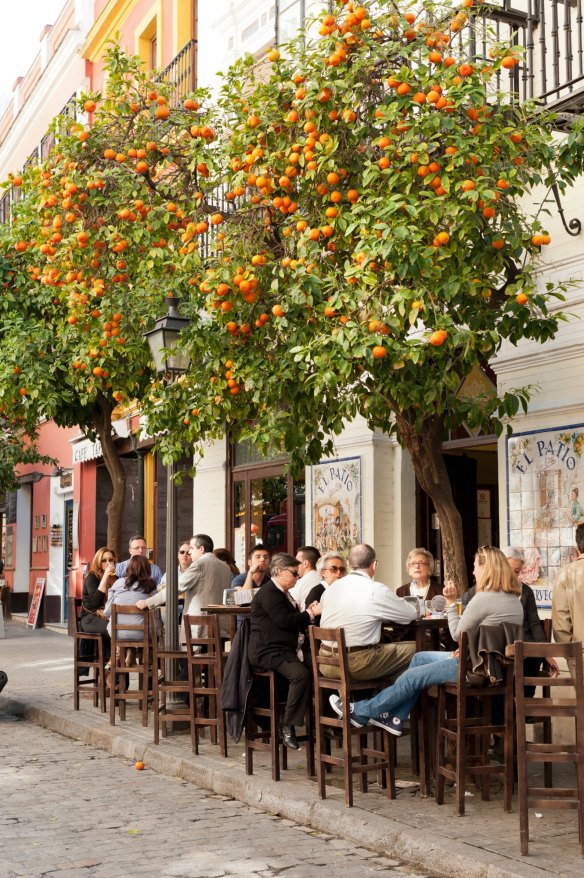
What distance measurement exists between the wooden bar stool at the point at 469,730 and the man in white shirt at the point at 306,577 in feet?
9.93

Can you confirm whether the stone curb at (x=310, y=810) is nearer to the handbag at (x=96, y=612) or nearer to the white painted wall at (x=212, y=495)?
the handbag at (x=96, y=612)

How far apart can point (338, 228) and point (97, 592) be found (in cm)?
544

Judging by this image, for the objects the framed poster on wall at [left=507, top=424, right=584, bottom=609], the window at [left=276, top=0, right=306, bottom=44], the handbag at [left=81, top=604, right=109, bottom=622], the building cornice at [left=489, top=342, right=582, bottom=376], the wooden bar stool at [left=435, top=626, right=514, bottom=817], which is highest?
the window at [left=276, top=0, right=306, bottom=44]

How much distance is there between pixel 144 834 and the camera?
651cm

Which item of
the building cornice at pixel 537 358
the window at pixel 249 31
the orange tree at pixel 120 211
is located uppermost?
the window at pixel 249 31

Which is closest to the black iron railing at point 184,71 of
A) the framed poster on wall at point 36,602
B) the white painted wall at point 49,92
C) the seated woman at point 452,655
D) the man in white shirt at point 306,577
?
the white painted wall at point 49,92

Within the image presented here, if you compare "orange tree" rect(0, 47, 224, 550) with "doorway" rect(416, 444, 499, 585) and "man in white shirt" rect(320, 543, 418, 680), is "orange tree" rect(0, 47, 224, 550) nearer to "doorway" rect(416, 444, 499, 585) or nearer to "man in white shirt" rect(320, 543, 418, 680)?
"man in white shirt" rect(320, 543, 418, 680)

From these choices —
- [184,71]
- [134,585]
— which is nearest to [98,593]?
[134,585]

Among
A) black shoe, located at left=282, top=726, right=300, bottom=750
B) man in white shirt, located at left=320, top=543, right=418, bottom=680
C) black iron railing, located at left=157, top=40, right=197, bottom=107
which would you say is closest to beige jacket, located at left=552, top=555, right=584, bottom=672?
man in white shirt, located at left=320, top=543, right=418, bottom=680

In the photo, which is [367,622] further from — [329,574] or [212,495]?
[212,495]

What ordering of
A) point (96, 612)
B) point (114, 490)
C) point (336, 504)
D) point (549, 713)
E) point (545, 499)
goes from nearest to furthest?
1. point (549, 713)
2. point (545, 499)
3. point (96, 612)
4. point (336, 504)
5. point (114, 490)

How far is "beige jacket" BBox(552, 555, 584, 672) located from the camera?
273 inches

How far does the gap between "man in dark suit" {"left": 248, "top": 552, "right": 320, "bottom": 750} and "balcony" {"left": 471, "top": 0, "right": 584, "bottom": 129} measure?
13.1ft

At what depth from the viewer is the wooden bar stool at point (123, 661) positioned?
9914mm
